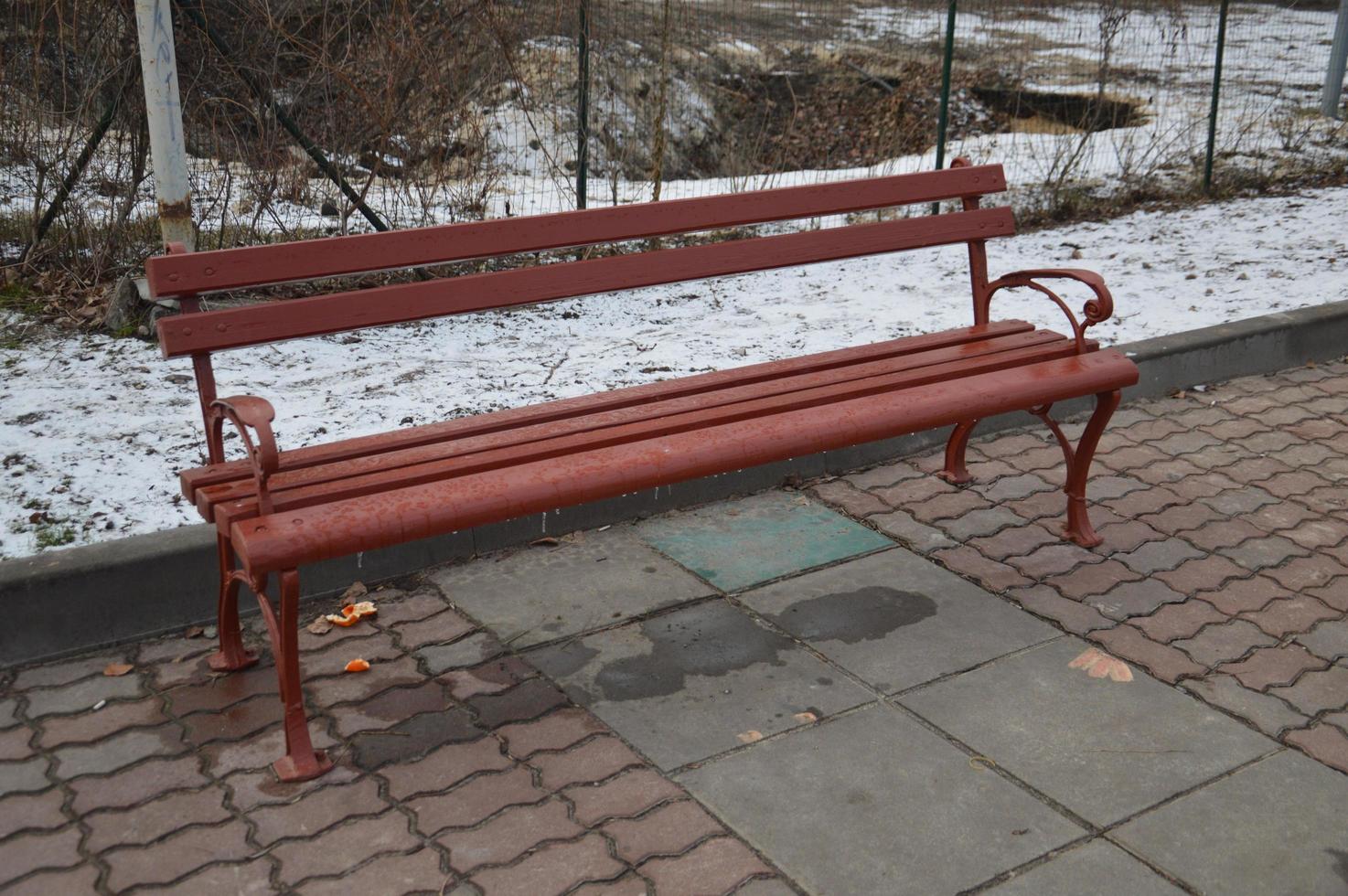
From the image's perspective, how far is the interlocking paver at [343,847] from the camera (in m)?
2.68

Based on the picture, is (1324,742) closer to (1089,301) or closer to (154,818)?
(1089,301)

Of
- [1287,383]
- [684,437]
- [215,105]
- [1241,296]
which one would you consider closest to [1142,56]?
[1241,296]

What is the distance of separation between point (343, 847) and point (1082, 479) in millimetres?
2557

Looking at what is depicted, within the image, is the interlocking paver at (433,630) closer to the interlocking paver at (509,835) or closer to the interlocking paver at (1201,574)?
the interlocking paver at (509,835)

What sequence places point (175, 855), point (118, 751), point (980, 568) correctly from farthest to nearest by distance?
point (980, 568) < point (118, 751) < point (175, 855)

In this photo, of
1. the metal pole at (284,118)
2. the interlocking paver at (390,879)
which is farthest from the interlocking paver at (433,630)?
the metal pole at (284,118)

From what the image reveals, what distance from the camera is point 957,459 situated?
4660mm

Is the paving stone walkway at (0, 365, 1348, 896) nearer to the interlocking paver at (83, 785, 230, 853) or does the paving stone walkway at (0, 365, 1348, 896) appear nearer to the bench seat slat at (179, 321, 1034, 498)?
the interlocking paver at (83, 785, 230, 853)

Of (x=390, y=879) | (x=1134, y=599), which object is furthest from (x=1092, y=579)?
(x=390, y=879)

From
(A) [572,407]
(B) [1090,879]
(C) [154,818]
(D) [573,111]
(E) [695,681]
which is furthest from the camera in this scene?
(D) [573,111]

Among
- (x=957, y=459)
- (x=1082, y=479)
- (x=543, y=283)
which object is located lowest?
(x=957, y=459)

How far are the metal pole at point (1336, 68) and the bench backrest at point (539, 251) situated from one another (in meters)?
7.42

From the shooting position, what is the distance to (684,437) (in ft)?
10.9

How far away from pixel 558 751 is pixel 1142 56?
9.21 m
